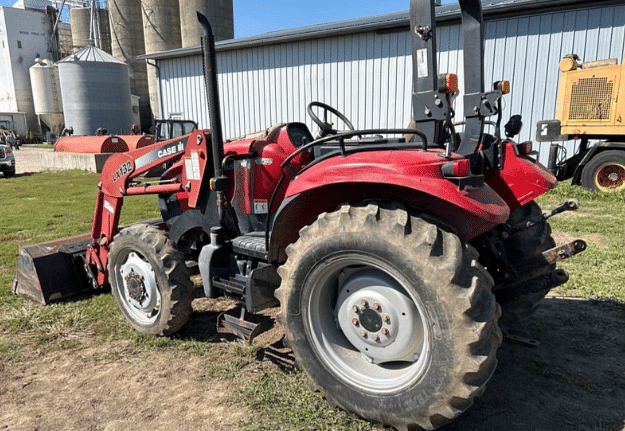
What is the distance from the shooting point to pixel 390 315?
2357mm

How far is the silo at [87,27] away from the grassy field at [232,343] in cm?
3355

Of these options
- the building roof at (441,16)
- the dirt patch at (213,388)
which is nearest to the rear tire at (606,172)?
the building roof at (441,16)

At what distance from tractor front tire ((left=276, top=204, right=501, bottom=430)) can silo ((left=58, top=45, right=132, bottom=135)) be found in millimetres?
29761

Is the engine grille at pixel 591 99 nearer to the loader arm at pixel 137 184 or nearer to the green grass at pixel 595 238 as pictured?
the green grass at pixel 595 238

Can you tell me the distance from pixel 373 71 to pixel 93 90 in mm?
22081

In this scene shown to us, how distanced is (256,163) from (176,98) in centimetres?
1479

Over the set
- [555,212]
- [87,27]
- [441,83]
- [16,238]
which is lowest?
[16,238]

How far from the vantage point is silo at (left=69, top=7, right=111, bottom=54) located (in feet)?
119

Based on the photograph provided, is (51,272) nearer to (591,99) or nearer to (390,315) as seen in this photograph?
(390,315)

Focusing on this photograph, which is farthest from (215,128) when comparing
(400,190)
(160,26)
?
(160,26)

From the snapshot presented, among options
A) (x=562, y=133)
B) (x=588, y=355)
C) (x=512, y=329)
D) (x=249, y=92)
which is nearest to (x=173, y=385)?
(x=512, y=329)

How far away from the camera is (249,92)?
1502cm

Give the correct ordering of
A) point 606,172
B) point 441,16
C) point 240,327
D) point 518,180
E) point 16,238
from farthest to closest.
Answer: point 441,16
point 606,172
point 16,238
point 240,327
point 518,180

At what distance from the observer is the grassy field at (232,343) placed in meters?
2.63
